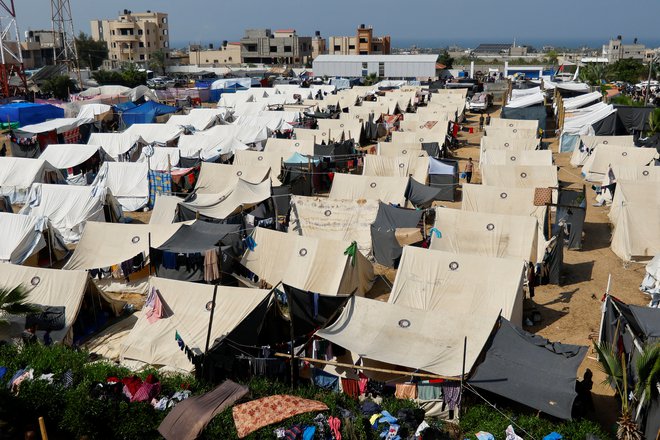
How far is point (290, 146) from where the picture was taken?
26.4 metres

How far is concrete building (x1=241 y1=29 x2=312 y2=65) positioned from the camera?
9475cm

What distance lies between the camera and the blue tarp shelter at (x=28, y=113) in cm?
3469

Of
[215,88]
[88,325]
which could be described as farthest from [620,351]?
[215,88]

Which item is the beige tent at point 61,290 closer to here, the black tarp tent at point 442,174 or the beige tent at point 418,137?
the black tarp tent at point 442,174

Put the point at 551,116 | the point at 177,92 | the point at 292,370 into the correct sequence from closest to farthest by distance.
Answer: the point at 292,370
the point at 551,116
the point at 177,92

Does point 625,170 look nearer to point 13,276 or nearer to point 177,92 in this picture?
point 13,276

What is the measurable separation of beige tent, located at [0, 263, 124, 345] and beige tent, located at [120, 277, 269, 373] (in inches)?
59.4

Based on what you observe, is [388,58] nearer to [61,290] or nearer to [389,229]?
[389,229]

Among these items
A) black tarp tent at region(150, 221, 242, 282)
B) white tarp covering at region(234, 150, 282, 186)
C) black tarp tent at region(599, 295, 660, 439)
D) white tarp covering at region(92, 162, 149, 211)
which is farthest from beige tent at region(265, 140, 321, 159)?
black tarp tent at region(599, 295, 660, 439)

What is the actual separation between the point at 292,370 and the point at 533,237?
7.69m

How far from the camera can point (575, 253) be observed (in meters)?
17.6

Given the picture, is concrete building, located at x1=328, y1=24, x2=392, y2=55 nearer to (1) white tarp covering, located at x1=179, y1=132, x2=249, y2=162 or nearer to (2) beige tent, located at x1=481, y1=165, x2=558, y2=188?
(1) white tarp covering, located at x1=179, y1=132, x2=249, y2=162

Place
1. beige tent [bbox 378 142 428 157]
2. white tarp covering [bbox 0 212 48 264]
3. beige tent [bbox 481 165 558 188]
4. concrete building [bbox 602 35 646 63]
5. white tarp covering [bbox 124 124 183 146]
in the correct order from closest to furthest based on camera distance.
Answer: white tarp covering [bbox 0 212 48 264] < beige tent [bbox 481 165 558 188] < beige tent [bbox 378 142 428 157] < white tarp covering [bbox 124 124 183 146] < concrete building [bbox 602 35 646 63]

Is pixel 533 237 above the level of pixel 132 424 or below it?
above
